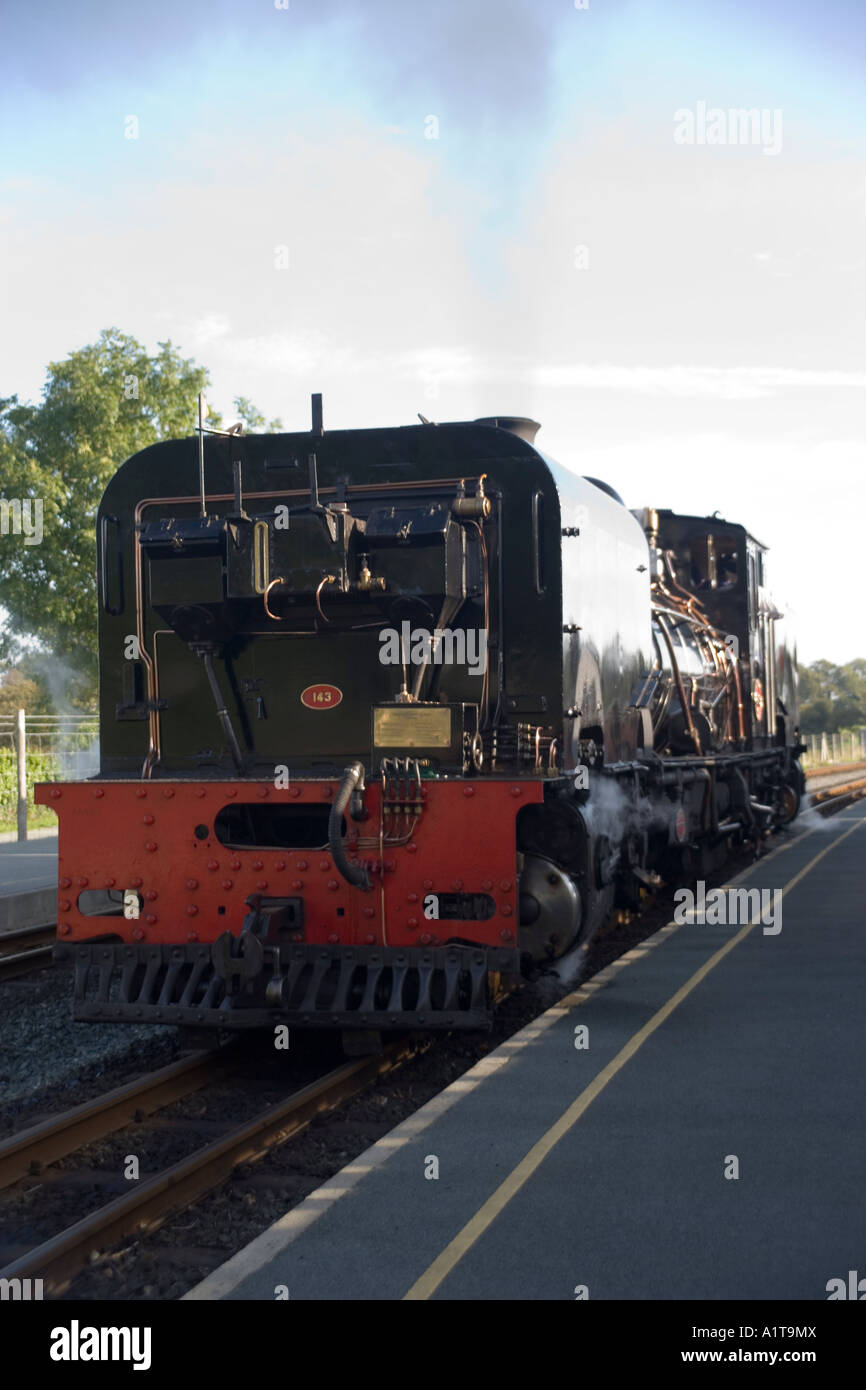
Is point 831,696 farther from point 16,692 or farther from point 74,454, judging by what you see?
point 74,454

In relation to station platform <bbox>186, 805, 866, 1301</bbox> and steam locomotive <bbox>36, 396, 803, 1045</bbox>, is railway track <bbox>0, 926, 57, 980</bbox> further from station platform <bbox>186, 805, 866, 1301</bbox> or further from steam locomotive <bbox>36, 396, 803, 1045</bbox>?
station platform <bbox>186, 805, 866, 1301</bbox>

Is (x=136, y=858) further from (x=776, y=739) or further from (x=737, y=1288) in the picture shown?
(x=776, y=739)

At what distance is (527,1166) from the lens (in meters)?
5.02

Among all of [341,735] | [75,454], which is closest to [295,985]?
[341,735]

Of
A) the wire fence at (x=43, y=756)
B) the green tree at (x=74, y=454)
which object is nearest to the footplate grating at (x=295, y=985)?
the wire fence at (x=43, y=756)

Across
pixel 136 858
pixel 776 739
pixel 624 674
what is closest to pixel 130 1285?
pixel 136 858

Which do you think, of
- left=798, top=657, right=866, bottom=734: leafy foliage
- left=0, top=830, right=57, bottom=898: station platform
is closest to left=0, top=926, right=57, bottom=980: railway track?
left=0, top=830, right=57, bottom=898: station platform

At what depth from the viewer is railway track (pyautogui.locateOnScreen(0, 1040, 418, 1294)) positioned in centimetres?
472

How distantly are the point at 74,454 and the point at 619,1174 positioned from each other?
24.5 metres

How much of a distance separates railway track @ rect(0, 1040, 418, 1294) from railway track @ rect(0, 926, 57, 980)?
3203 millimetres

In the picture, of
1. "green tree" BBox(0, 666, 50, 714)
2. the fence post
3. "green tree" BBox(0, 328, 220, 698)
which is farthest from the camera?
"green tree" BBox(0, 666, 50, 714)

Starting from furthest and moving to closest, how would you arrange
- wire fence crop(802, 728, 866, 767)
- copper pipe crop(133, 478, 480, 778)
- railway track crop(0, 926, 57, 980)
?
wire fence crop(802, 728, 866, 767) → railway track crop(0, 926, 57, 980) → copper pipe crop(133, 478, 480, 778)

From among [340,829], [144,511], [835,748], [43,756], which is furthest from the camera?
[835,748]

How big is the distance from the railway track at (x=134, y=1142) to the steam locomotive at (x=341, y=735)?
337 mm
